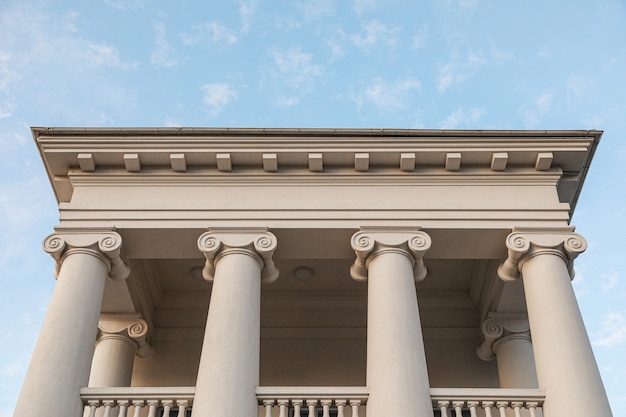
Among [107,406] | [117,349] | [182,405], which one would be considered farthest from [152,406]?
[117,349]

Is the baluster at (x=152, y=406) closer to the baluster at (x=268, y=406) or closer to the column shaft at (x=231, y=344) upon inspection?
the column shaft at (x=231, y=344)

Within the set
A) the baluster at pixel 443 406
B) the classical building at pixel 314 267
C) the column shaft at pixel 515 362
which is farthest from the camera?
the column shaft at pixel 515 362

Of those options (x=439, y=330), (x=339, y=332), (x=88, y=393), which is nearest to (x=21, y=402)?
(x=88, y=393)

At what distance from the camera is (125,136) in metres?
18.9

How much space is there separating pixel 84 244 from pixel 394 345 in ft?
24.1

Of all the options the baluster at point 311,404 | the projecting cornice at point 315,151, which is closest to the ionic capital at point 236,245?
the projecting cornice at point 315,151

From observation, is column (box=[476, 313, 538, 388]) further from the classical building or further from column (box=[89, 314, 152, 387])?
column (box=[89, 314, 152, 387])

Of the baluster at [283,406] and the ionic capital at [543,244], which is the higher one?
the ionic capital at [543,244]

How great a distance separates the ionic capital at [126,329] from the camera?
2091cm

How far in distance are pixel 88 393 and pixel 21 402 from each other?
1.29 metres

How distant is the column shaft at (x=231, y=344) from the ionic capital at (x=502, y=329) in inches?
275

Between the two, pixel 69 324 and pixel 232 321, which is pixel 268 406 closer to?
pixel 232 321

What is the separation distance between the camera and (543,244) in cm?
1742

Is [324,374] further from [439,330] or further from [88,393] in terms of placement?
[88,393]
